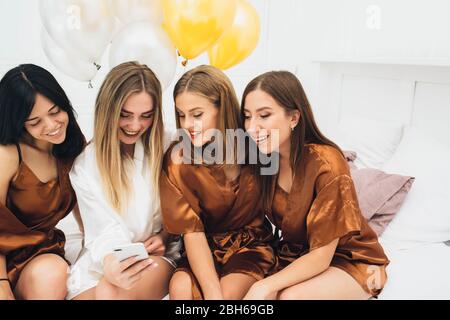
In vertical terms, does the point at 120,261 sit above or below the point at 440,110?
below

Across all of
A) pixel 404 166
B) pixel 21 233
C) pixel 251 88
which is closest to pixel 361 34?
pixel 404 166

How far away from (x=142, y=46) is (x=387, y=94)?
4.21 ft

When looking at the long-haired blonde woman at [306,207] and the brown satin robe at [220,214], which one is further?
the brown satin robe at [220,214]

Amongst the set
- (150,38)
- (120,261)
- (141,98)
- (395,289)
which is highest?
(150,38)

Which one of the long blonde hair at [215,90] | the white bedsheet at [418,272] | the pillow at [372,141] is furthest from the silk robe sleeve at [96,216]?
the pillow at [372,141]

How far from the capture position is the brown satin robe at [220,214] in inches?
50.9

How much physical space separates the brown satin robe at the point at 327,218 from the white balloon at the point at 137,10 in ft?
2.72

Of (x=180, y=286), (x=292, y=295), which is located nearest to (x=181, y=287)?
(x=180, y=286)

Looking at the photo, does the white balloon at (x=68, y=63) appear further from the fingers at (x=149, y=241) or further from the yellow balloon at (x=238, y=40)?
the fingers at (x=149, y=241)

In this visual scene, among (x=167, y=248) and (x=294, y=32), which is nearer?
(x=167, y=248)

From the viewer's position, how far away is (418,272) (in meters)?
1.38

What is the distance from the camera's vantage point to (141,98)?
1.24 metres

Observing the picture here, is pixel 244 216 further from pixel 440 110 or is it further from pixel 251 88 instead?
pixel 440 110
